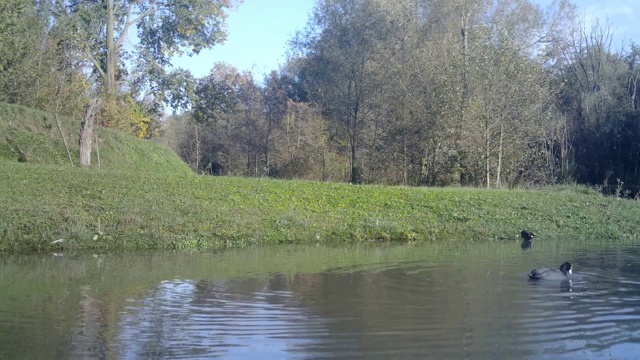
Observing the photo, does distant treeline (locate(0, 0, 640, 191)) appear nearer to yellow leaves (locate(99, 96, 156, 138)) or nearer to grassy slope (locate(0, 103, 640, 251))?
yellow leaves (locate(99, 96, 156, 138))

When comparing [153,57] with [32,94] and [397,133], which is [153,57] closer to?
[32,94]

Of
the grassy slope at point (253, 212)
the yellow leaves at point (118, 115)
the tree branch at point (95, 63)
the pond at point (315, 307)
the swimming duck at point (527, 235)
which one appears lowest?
the pond at point (315, 307)

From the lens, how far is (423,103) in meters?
35.8

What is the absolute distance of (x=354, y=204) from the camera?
22.8 meters

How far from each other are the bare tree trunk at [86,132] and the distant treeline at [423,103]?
5690 mm

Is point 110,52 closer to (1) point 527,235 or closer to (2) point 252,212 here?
(2) point 252,212

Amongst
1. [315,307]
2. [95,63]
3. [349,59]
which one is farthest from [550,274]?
[349,59]

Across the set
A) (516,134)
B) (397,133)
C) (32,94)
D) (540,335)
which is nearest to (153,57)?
(32,94)

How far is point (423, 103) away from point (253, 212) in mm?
17541

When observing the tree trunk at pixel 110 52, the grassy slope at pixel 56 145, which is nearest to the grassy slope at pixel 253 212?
the grassy slope at pixel 56 145

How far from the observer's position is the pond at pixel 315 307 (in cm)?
769

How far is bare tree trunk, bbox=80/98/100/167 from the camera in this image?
26422 mm

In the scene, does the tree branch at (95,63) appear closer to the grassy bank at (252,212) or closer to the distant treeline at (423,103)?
the distant treeline at (423,103)

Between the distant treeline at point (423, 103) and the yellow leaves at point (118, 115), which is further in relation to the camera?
the yellow leaves at point (118, 115)
